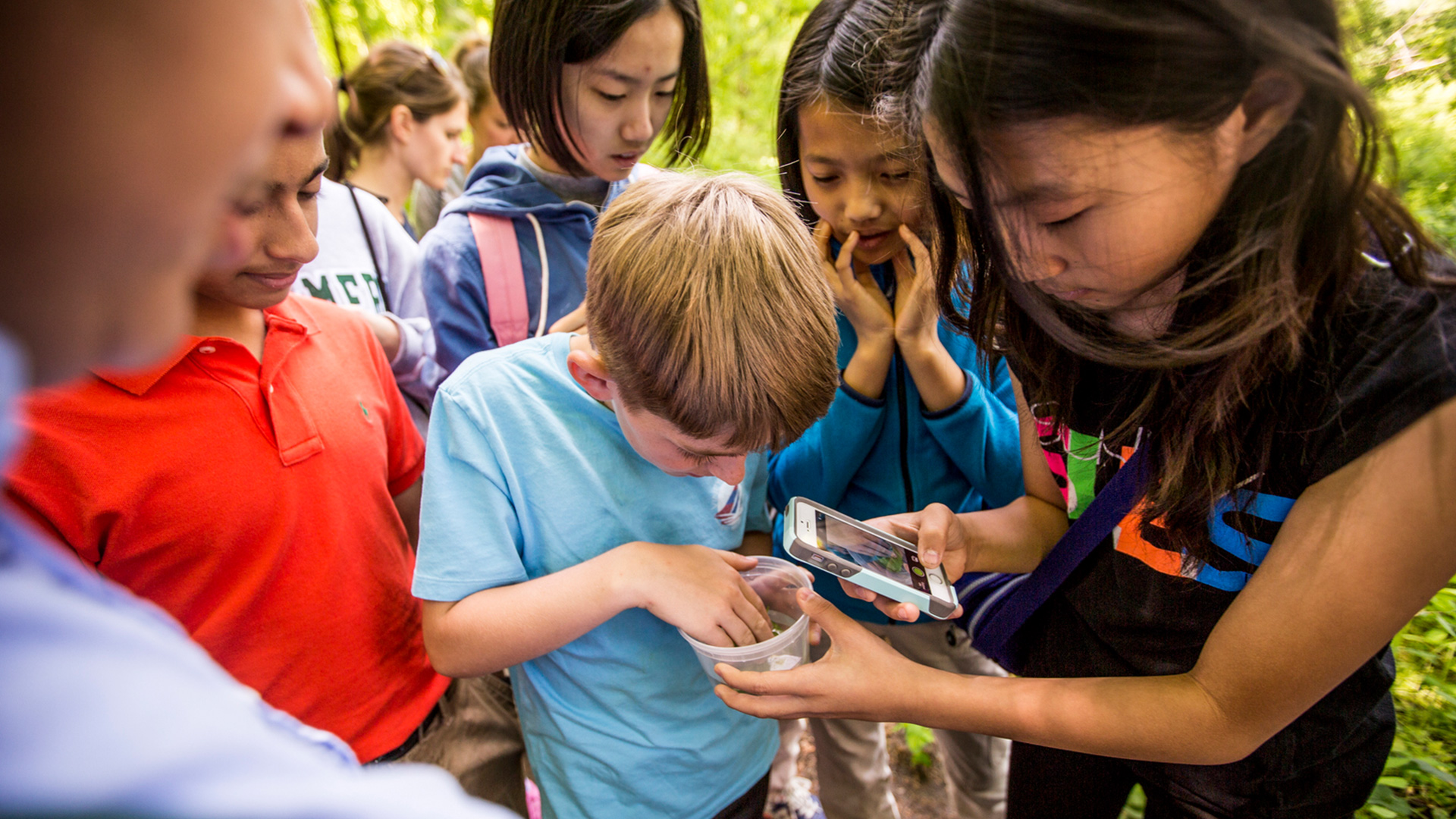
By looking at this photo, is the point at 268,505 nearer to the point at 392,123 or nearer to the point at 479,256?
the point at 479,256

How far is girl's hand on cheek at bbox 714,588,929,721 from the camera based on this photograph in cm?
120

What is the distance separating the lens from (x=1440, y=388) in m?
0.79

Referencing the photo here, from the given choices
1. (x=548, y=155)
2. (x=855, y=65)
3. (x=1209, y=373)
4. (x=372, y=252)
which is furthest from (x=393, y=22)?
(x=1209, y=373)

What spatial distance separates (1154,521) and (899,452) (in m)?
0.62

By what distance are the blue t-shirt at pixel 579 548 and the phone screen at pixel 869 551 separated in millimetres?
217

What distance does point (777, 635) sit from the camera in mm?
1300

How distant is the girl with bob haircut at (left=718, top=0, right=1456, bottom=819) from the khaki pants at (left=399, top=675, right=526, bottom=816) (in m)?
0.70

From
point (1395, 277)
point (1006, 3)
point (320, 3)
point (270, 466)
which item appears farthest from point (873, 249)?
point (320, 3)

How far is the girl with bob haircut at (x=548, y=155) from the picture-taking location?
70.6 inches

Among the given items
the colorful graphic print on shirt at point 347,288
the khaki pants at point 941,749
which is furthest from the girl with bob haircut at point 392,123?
the khaki pants at point 941,749

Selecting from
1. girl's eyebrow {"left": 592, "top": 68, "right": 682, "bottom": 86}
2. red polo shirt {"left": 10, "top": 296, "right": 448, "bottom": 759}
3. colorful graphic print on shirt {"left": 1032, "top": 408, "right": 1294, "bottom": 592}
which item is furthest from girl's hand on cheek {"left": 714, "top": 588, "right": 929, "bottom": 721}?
girl's eyebrow {"left": 592, "top": 68, "right": 682, "bottom": 86}

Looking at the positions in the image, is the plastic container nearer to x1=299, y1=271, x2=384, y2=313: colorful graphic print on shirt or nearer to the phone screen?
the phone screen

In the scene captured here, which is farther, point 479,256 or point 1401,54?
point 479,256

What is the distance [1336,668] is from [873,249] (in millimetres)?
1124
